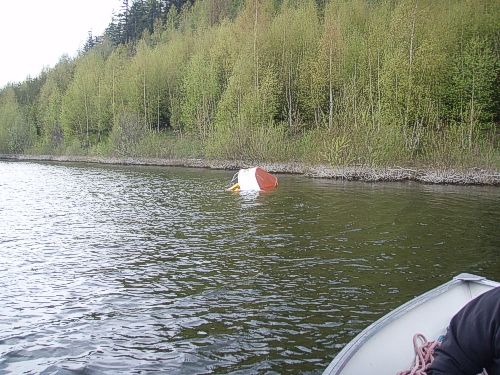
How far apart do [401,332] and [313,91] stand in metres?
39.5

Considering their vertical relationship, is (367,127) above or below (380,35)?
below

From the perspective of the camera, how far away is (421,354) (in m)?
3.69

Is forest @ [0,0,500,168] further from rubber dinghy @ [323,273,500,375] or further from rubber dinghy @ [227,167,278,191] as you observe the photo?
rubber dinghy @ [323,273,500,375]

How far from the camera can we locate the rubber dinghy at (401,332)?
12.2 ft

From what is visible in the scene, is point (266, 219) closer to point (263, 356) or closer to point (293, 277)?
point (293, 277)

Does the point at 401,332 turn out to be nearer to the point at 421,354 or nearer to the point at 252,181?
the point at 421,354

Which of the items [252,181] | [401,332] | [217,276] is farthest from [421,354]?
[252,181]

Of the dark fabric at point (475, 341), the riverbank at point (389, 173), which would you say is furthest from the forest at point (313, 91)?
the dark fabric at point (475, 341)

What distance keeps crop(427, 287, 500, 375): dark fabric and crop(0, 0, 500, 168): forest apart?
25894mm

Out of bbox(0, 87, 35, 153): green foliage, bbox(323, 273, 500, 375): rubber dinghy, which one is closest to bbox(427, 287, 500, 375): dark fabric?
bbox(323, 273, 500, 375): rubber dinghy

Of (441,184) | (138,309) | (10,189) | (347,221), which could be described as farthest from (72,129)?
(138,309)

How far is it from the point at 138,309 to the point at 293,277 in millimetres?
3174

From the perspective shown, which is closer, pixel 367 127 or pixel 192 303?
pixel 192 303

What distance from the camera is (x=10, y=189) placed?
2691cm
